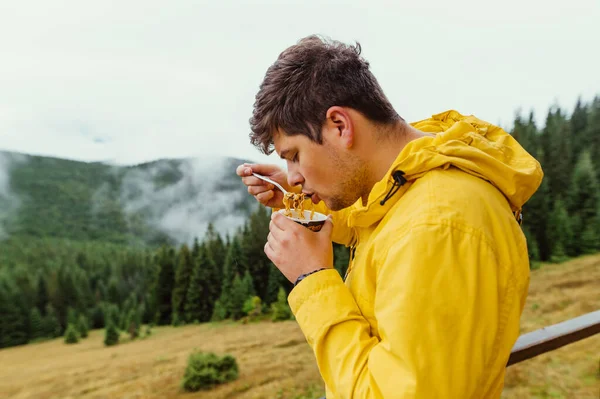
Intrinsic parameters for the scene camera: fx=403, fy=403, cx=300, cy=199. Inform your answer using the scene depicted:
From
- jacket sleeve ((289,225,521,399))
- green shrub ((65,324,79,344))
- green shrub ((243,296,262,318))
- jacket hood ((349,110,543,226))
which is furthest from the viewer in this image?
green shrub ((65,324,79,344))

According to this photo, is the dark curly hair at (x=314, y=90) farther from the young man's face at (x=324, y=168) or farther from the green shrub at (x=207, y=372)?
the green shrub at (x=207, y=372)

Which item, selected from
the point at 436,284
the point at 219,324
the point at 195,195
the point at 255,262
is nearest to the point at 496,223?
the point at 436,284

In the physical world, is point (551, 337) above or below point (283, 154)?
below

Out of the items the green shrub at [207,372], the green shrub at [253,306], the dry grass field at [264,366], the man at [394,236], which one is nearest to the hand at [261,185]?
the man at [394,236]

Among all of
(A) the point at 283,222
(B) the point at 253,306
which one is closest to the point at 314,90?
(A) the point at 283,222

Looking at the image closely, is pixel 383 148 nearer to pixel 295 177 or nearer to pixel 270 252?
pixel 295 177

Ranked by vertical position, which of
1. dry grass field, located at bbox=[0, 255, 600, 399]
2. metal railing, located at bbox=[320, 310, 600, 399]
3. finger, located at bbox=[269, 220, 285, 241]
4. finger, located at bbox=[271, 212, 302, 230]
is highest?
finger, located at bbox=[271, 212, 302, 230]

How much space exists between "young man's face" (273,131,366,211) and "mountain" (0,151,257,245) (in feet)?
135

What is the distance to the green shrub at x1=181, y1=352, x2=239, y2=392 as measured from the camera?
7461mm

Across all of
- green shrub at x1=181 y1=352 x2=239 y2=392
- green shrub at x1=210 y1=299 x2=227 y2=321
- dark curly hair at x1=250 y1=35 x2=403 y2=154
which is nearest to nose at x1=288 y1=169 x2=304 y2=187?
dark curly hair at x1=250 y1=35 x2=403 y2=154

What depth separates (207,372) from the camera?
7477 millimetres

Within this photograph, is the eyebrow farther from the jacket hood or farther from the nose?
the jacket hood

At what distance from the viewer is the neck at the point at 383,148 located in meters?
1.11

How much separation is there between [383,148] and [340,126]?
14 cm
